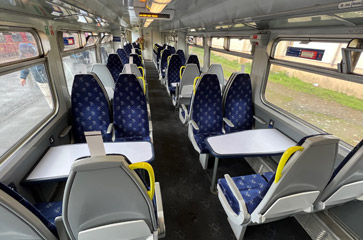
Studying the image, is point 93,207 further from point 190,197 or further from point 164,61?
point 164,61

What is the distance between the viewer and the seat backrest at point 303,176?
99 cm

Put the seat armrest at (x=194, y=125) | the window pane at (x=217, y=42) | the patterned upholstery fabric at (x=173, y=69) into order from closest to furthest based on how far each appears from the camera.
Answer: the seat armrest at (x=194, y=125) < the window pane at (x=217, y=42) < the patterned upholstery fabric at (x=173, y=69)

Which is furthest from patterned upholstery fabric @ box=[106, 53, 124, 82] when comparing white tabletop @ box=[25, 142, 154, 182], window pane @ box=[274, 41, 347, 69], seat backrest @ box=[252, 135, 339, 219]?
seat backrest @ box=[252, 135, 339, 219]

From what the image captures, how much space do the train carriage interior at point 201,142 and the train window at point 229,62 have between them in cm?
20

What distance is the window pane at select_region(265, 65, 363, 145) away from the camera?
1.85 m

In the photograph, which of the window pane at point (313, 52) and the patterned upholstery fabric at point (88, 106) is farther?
the patterned upholstery fabric at point (88, 106)

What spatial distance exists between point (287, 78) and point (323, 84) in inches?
23.2

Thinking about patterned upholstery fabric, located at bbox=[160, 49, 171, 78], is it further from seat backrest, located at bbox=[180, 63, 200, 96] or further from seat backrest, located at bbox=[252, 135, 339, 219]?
seat backrest, located at bbox=[252, 135, 339, 219]

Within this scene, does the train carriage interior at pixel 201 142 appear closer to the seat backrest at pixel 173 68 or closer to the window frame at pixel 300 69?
the window frame at pixel 300 69

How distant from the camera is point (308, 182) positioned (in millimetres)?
1186

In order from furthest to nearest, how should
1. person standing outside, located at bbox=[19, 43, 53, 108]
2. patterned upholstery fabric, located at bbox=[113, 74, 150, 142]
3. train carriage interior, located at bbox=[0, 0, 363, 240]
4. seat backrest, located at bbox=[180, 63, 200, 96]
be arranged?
seat backrest, located at bbox=[180, 63, 200, 96] → patterned upholstery fabric, located at bbox=[113, 74, 150, 142] → person standing outside, located at bbox=[19, 43, 53, 108] → train carriage interior, located at bbox=[0, 0, 363, 240]

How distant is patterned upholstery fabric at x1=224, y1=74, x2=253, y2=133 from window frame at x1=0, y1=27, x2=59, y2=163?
8.38 ft

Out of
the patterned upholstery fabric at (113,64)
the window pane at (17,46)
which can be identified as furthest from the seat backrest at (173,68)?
the window pane at (17,46)

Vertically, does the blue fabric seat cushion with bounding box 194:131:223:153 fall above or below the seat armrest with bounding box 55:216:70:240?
below
